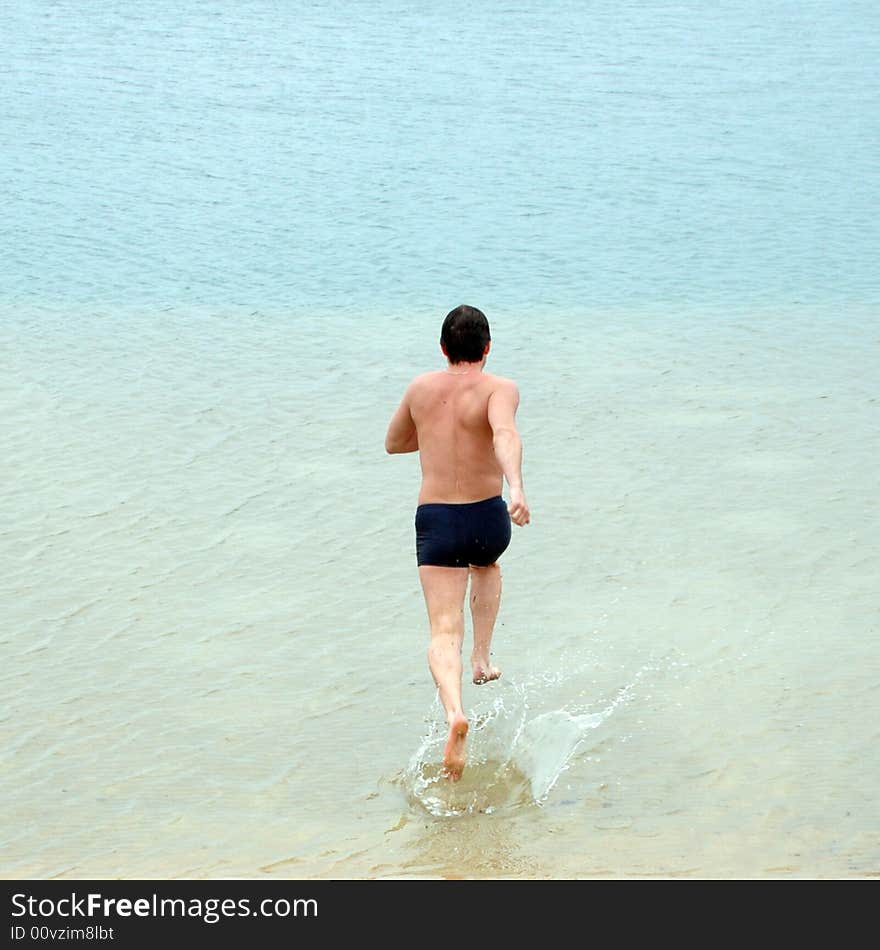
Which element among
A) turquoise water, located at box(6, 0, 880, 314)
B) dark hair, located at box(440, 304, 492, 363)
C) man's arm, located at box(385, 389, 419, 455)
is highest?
dark hair, located at box(440, 304, 492, 363)

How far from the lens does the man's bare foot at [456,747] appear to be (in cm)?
476

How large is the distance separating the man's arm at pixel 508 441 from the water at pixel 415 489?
105cm

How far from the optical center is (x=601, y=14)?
93.2 feet

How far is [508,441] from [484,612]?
751 mm

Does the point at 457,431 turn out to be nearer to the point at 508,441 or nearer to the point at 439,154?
the point at 508,441

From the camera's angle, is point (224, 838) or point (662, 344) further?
point (662, 344)

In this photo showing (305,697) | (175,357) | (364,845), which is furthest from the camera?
(175,357)

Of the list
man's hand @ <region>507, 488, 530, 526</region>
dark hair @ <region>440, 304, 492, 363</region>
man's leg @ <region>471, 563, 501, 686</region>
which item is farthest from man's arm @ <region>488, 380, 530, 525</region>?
man's leg @ <region>471, 563, 501, 686</region>

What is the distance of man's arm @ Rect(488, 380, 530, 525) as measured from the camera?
4.65 meters

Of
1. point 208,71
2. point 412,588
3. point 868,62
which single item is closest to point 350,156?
point 208,71

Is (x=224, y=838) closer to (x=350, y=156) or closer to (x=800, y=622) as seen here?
(x=800, y=622)

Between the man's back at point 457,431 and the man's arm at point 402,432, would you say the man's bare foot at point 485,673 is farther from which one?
the man's arm at point 402,432

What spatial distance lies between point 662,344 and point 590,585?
5.16m

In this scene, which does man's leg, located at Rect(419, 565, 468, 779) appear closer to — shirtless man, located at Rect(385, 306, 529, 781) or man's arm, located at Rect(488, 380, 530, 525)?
shirtless man, located at Rect(385, 306, 529, 781)
